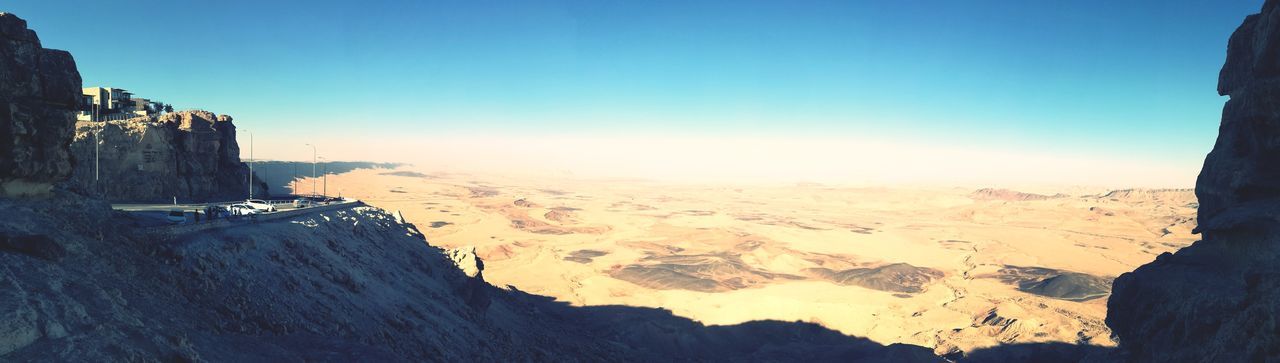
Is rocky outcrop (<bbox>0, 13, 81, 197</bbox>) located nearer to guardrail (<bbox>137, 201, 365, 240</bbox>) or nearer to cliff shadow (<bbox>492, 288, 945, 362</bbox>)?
guardrail (<bbox>137, 201, 365, 240</bbox>)

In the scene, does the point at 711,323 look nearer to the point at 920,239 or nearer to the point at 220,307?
the point at 220,307

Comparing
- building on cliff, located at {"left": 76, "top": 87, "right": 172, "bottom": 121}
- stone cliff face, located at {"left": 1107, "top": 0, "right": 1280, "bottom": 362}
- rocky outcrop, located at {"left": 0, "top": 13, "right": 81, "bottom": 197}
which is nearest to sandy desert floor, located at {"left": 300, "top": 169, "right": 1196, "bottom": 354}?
stone cliff face, located at {"left": 1107, "top": 0, "right": 1280, "bottom": 362}

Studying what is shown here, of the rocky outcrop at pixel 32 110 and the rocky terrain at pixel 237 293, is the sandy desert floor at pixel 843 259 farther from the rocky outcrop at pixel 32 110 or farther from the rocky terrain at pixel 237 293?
the rocky outcrop at pixel 32 110

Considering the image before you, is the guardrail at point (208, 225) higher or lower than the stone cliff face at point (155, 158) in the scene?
lower

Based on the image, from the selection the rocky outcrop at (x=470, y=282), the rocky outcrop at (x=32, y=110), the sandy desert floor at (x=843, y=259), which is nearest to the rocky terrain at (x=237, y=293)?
the rocky outcrop at (x=32, y=110)

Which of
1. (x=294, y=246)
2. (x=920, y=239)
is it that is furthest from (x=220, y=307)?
(x=920, y=239)
